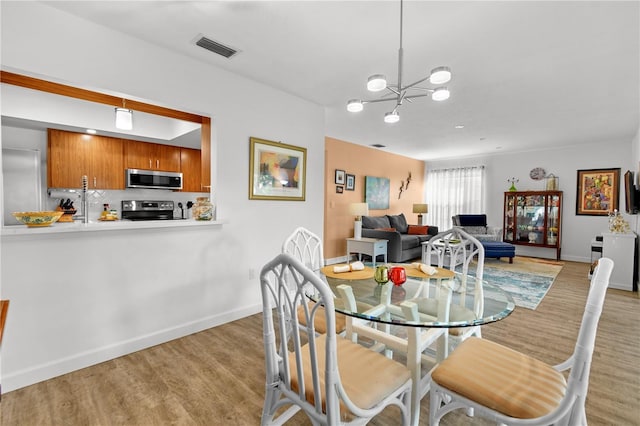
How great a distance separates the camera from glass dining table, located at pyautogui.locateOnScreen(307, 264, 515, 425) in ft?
4.71

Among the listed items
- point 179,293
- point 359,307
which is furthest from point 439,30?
point 179,293

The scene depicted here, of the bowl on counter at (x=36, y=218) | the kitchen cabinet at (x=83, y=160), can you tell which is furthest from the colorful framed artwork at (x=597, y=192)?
the kitchen cabinet at (x=83, y=160)

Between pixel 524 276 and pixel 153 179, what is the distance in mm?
6257

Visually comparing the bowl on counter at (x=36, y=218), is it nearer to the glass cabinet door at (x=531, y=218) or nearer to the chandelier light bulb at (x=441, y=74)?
the chandelier light bulb at (x=441, y=74)

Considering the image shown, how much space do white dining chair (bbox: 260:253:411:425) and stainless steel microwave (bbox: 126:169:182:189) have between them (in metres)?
4.24

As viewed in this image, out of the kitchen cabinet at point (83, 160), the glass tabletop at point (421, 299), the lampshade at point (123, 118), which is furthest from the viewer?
the kitchen cabinet at point (83, 160)

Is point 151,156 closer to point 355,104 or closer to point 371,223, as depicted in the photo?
point 355,104

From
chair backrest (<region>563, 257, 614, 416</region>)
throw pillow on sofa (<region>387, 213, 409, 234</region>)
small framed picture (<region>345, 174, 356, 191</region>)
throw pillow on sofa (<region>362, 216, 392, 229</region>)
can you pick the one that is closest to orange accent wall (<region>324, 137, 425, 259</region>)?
small framed picture (<region>345, 174, 356, 191</region>)

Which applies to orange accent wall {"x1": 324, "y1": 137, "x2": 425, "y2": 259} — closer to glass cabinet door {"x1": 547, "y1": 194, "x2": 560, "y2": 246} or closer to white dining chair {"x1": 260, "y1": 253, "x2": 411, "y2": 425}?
glass cabinet door {"x1": 547, "y1": 194, "x2": 560, "y2": 246}

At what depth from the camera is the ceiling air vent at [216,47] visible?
2.32 meters

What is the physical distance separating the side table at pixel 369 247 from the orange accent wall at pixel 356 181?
40cm

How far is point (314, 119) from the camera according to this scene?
3715 mm

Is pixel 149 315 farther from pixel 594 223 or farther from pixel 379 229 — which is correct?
pixel 594 223

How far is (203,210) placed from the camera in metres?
2.71
